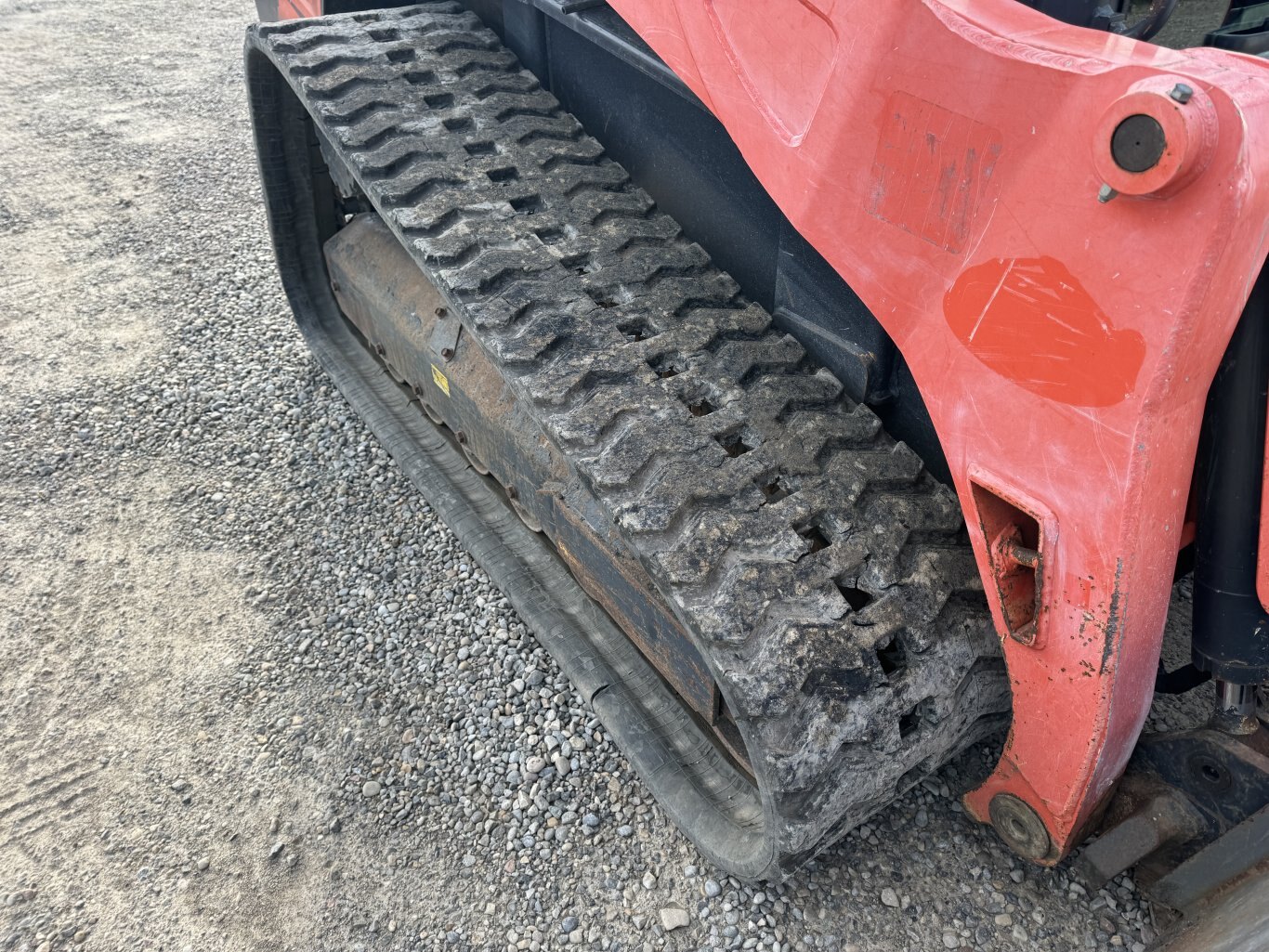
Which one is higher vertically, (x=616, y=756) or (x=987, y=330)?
(x=987, y=330)

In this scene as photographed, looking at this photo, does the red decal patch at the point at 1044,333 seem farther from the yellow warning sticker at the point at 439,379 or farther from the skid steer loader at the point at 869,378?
the yellow warning sticker at the point at 439,379

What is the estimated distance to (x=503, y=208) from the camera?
228 centimetres

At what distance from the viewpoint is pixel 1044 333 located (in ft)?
4.57

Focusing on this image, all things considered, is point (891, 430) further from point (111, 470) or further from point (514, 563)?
point (111, 470)

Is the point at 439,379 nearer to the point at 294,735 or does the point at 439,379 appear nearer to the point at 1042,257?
the point at 294,735

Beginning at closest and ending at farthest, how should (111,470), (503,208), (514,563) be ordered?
1. (503,208)
2. (514,563)
3. (111,470)

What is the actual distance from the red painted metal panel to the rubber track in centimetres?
20

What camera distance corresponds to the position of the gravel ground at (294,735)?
6.73ft

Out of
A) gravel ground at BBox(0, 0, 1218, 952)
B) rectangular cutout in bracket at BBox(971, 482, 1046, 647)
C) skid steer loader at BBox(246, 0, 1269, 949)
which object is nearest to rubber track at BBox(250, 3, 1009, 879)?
skid steer loader at BBox(246, 0, 1269, 949)

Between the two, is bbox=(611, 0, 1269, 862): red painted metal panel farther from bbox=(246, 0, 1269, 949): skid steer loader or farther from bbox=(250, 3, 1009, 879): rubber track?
bbox=(250, 3, 1009, 879): rubber track

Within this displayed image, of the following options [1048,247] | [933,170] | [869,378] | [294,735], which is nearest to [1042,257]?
[1048,247]

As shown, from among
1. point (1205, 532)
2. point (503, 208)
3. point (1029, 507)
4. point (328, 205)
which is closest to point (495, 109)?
point (503, 208)

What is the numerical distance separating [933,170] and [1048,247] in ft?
0.72

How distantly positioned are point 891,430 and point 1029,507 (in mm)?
546
